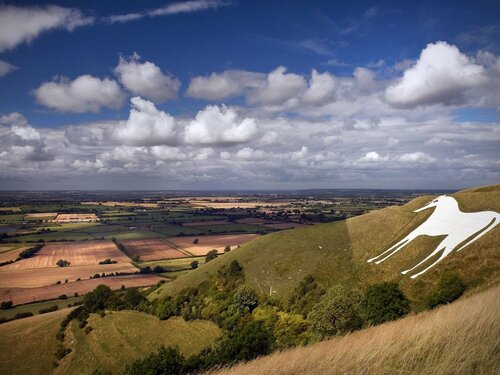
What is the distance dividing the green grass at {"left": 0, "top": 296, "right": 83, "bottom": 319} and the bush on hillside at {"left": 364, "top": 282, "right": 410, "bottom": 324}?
3226 inches

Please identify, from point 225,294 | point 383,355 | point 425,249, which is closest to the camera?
point 383,355

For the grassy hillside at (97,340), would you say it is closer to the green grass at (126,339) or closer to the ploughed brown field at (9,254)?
the green grass at (126,339)

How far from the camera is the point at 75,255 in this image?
140 metres

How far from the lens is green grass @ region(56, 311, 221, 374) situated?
57.4 m

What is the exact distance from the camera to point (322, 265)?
65688 mm

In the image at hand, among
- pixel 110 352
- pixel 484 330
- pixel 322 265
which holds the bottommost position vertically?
pixel 110 352

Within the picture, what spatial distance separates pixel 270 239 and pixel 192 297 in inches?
983

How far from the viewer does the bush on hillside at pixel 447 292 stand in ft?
114

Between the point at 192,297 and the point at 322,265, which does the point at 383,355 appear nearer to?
the point at 322,265

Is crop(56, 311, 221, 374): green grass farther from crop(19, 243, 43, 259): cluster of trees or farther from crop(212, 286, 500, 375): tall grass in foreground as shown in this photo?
crop(19, 243, 43, 259): cluster of trees

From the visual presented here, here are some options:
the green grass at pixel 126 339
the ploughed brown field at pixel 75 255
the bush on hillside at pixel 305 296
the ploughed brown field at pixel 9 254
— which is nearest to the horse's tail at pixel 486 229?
the bush on hillside at pixel 305 296

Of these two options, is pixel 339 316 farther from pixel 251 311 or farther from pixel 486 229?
pixel 486 229

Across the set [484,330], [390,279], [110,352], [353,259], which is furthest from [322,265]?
[484,330]

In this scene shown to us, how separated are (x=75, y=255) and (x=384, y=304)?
134985mm
